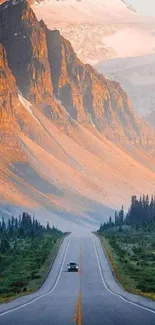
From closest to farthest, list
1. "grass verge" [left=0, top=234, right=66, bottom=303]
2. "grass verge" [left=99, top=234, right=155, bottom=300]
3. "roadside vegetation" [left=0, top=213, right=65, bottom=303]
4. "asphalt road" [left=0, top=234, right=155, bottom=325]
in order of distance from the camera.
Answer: "asphalt road" [left=0, top=234, right=155, bottom=325], "grass verge" [left=0, top=234, right=66, bottom=303], "roadside vegetation" [left=0, top=213, right=65, bottom=303], "grass verge" [left=99, top=234, right=155, bottom=300]

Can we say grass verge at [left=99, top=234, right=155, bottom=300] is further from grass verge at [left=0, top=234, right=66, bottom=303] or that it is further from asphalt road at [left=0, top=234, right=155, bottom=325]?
grass verge at [left=0, top=234, right=66, bottom=303]

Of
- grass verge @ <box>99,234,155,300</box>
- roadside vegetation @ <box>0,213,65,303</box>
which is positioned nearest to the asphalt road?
grass verge @ <box>99,234,155,300</box>

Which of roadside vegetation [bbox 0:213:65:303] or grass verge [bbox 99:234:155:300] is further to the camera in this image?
grass verge [bbox 99:234:155:300]

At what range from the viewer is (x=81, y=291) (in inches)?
2859

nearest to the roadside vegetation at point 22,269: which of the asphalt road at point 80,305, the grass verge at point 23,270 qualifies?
the grass verge at point 23,270

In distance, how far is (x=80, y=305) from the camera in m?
56.9

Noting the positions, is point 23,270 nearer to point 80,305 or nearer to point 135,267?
point 135,267

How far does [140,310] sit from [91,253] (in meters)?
83.1

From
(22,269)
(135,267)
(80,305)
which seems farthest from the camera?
(135,267)

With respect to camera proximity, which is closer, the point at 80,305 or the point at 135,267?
the point at 80,305

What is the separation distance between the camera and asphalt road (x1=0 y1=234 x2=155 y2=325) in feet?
157

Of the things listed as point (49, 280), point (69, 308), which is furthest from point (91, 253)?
point (69, 308)

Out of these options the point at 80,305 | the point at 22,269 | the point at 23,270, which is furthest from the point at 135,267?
the point at 80,305

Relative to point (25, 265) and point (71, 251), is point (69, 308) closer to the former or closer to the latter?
point (25, 265)
